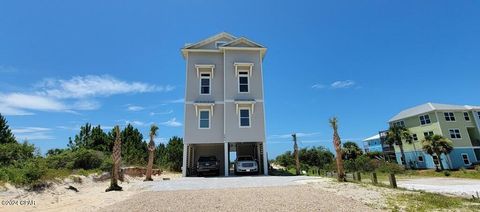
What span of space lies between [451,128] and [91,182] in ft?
156

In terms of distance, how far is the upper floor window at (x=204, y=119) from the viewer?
872 inches

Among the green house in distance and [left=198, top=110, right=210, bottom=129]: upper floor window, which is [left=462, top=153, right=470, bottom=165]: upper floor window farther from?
[left=198, top=110, right=210, bottom=129]: upper floor window

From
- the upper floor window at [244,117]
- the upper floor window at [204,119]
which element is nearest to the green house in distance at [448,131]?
the upper floor window at [244,117]

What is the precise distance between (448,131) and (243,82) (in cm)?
3526

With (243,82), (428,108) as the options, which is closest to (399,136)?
(428,108)

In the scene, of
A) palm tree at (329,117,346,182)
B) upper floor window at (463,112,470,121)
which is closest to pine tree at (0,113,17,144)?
palm tree at (329,117,346,182)

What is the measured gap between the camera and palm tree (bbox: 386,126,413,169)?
42812mm

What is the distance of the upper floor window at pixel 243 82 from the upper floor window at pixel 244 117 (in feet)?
5.81

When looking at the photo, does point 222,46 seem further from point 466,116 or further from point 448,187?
point 466,116

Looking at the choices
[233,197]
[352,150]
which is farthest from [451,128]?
[233,197]

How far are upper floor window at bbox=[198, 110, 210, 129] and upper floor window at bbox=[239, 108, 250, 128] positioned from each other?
283cm

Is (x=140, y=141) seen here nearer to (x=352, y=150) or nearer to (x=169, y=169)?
(x=169, y=169)

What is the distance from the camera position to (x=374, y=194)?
9.02m

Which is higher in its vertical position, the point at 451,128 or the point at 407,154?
the point at 451,128
